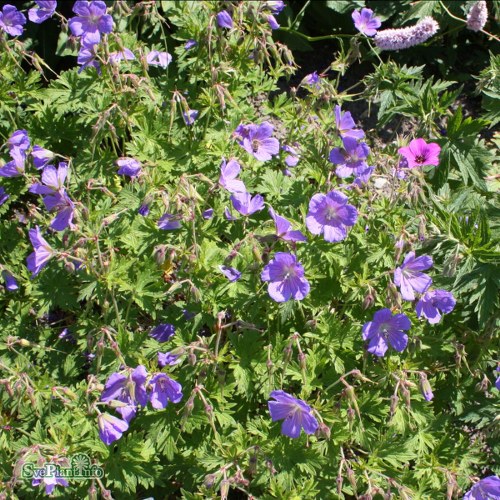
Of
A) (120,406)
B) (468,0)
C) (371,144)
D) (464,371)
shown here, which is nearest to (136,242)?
(120,406)

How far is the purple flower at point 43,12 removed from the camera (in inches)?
116

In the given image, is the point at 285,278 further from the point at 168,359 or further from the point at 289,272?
the point at 168,359

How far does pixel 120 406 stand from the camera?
2184 millimetres

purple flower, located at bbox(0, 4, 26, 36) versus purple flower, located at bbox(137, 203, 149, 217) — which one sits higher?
purple flower, located at bbox(0, 4, 26, 36)

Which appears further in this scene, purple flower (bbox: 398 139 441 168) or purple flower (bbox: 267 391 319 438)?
purple flower (bbox: 398 139 441 168)

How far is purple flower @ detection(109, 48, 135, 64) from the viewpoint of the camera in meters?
2.78

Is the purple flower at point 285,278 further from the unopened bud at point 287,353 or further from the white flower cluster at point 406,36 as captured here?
the white flower cluster at point 406,36

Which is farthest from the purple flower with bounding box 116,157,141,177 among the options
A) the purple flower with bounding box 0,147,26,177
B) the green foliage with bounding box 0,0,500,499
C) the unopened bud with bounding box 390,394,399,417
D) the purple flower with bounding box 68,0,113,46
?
the unopened bud with bounding box 390,394,399,417

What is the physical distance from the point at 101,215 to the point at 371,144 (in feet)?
6.93

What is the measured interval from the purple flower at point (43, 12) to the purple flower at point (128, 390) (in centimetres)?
162

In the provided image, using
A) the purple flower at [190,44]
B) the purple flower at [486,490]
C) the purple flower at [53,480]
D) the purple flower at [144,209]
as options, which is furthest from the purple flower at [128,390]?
the purple flower at [190,44]

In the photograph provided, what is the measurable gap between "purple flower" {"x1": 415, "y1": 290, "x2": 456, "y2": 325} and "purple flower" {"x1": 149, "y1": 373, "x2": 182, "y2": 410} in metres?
0.86

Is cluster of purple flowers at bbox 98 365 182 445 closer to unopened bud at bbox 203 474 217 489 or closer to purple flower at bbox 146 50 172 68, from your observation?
unopened bud at bbox 203 474 217 489

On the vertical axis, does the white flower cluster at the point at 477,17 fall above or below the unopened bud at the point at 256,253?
above
